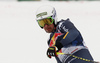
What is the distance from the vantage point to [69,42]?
198cm

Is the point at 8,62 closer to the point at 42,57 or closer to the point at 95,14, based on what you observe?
the point at 42,57

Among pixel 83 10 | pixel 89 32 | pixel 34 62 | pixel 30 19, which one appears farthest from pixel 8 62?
pixel 83 10

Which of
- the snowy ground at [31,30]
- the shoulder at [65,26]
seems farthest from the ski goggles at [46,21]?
the snowy ground at [31,30]

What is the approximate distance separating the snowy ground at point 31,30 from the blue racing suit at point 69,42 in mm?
1851

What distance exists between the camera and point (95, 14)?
802 centimetres

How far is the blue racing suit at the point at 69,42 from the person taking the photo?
198 cm

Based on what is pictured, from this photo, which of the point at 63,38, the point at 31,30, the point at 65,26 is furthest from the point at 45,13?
the point at 31,30

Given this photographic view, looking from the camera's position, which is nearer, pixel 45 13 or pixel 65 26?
pixel 65 26

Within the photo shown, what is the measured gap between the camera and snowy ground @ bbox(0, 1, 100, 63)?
4.33 metres

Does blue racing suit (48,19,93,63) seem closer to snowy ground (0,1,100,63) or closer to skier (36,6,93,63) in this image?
skier (36,6,93,63)

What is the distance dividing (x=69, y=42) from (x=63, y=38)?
72 millimetres

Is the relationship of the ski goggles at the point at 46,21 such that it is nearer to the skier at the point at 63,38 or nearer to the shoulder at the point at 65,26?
the skier at the point at 63,38

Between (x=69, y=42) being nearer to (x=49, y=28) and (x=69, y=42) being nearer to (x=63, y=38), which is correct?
(x=63, y=38)

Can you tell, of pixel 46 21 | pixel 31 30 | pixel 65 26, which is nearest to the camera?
pixel 65 26
